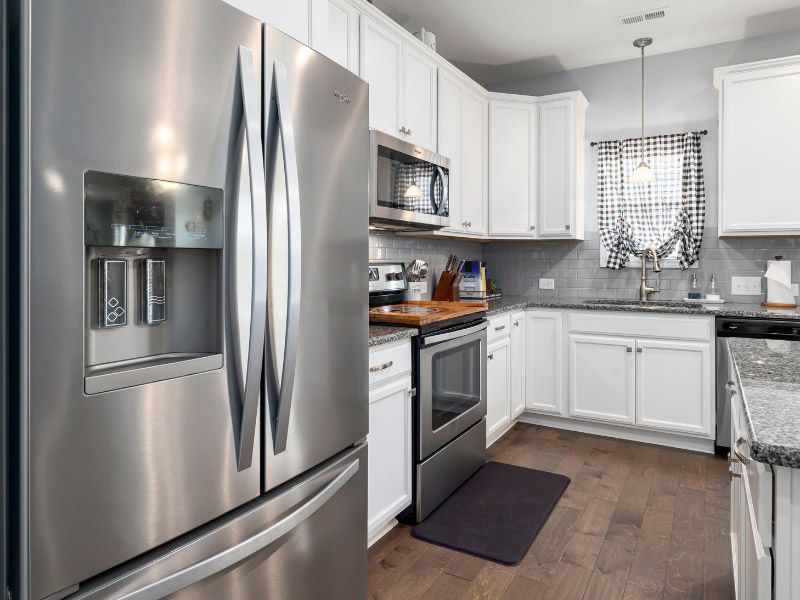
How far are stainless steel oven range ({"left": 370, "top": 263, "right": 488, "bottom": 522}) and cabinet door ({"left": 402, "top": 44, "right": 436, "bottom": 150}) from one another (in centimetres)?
77

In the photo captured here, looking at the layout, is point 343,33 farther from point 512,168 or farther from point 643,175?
point 643,175

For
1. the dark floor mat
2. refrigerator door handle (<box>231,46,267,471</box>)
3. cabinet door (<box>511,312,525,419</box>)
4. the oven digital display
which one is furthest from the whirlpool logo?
cabinet door (<box>511,312,525,419</box>)

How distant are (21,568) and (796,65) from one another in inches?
165

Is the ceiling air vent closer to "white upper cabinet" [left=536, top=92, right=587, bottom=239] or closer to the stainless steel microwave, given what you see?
"white upper cabinet" [left=536, top=92, right=587, bottom=239]

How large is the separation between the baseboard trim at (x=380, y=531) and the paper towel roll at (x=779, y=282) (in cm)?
281

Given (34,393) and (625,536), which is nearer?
(34,393)

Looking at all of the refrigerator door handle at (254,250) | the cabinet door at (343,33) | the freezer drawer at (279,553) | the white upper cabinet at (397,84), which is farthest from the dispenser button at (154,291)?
the white upper cabinet at (397,84)

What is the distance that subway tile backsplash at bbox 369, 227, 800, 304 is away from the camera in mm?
3598

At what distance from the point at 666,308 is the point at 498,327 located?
104cm

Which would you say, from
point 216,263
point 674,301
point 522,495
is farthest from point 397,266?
point 216,263

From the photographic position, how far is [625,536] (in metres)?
2.36

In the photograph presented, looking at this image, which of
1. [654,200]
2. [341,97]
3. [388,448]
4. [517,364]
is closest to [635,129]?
[654,200]

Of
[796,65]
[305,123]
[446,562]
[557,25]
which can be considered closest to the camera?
[305,123]

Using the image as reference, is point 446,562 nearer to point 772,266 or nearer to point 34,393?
point 34,393
